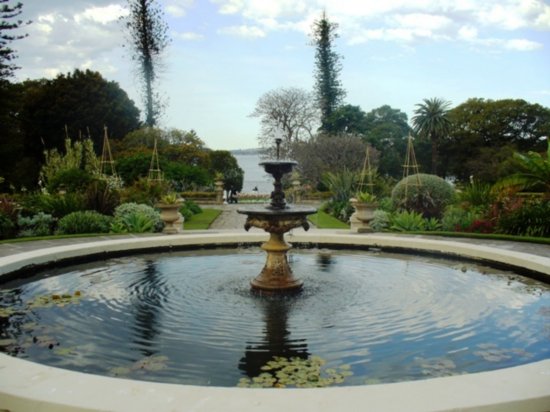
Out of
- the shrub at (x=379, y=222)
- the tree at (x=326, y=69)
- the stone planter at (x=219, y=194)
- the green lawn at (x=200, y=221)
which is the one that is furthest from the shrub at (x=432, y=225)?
the tree at (x=326, y=69)

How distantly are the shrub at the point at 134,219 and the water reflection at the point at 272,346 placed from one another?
353 inches

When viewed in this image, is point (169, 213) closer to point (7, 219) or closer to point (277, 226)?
point (7, 219)

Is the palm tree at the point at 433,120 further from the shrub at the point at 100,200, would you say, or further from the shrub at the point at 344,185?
the shrub at the point at 100,200

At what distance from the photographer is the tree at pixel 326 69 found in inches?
1891

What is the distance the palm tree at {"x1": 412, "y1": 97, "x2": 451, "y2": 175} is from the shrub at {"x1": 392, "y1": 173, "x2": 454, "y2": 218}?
97.8 feet

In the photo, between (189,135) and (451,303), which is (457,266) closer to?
(451,303)

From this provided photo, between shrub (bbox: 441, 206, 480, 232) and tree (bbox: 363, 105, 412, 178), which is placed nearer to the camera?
shrub (bbox: 441, 206, 480, 232)

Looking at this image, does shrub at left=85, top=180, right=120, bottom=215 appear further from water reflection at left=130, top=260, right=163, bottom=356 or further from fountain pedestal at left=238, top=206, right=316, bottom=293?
fountain pedestal at left=238, top=206, right=316, bottom=293

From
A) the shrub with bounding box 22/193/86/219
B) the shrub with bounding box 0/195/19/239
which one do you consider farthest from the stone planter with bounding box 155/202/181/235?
the shrub with bounding box 0/195/19/239

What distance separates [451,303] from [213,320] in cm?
310

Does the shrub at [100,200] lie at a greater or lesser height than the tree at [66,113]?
lesser

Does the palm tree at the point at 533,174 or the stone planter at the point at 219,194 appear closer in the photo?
the palm tree at the point at 533,174

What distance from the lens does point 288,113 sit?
47.1 meters

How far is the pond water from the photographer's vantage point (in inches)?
186
